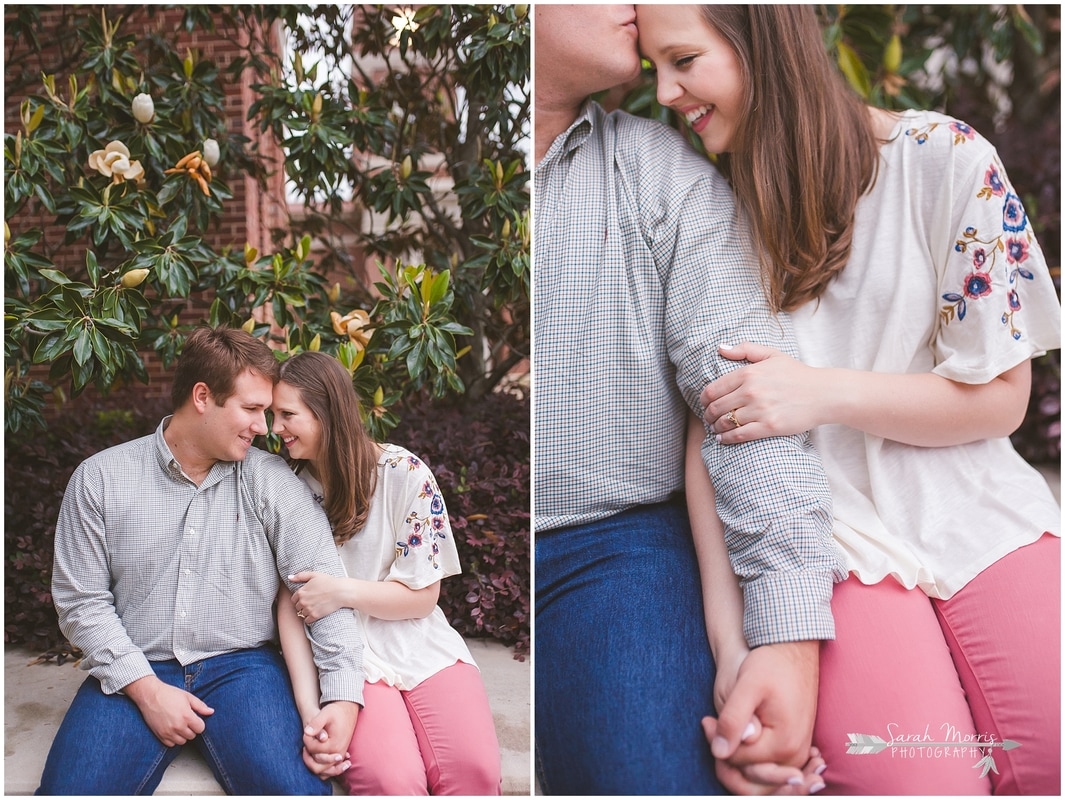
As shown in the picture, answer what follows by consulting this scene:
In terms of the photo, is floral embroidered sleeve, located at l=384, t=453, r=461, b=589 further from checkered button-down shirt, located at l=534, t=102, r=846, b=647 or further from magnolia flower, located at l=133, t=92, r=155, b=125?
magnolia flower, located at l=133, t=92, r=155, b=125

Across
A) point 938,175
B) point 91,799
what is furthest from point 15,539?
point 938,175

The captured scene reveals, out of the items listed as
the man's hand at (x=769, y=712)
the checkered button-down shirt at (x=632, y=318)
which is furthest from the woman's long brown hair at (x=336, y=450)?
the man's hand at (x=769, y=712)

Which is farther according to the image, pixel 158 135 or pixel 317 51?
pixel 317 51

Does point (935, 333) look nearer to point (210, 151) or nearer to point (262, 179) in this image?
point (210, 151)

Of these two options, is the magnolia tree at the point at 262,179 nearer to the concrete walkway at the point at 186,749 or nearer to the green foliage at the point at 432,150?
the green foliage at the point at 432,150

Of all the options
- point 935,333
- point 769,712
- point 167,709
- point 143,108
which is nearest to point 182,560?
point 167,709

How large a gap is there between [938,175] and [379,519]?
126cm

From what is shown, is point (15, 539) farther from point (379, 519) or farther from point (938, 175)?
point (938, 175)

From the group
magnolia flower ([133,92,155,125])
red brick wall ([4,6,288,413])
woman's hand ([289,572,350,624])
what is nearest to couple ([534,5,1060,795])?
woman's hand ([289,572,350,624])

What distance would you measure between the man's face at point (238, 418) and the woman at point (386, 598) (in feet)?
0.13

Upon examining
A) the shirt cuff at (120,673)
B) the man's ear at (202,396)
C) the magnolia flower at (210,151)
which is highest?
the magnolia flower at (210,151)

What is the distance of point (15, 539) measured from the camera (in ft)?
7.20

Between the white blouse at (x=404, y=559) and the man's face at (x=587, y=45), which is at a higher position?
the man's face at (x=587, y=45)

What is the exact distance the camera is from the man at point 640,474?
1.23m
